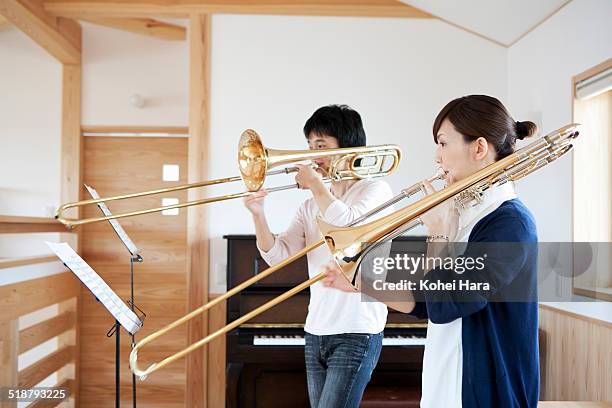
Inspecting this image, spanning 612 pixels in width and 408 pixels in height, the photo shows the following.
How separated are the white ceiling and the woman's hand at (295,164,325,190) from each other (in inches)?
70.7

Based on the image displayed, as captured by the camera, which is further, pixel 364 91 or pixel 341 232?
pixel 364 91

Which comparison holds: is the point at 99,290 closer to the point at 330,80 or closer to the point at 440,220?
the point at 440,220

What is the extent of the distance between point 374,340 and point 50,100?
3665 millimetres

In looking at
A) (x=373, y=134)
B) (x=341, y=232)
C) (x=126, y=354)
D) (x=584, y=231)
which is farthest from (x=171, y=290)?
(x=341, y=232)

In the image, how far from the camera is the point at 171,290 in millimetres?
4527

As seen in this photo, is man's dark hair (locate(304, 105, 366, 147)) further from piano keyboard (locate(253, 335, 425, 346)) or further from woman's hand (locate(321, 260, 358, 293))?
piano keyboard (locate(253, 335, 425, 346))

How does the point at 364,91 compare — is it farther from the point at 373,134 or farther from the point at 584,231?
the point at 584,231

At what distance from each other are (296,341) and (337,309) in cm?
122

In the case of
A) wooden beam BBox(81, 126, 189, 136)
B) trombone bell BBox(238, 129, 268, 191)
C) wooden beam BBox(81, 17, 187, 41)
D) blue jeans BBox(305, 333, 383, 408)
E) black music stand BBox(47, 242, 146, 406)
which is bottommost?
blue jeans BBox(305, 333, 383, 408)

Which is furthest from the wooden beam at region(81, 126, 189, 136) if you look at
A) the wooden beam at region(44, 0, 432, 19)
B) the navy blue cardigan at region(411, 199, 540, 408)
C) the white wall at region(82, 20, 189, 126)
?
the navy blue cardigan at region(411, 199, 540, 408)

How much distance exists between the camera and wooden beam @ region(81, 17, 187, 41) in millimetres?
4387

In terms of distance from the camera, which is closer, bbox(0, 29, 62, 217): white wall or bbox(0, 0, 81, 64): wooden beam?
bbox(0, 0, 81, 64): wooden beam

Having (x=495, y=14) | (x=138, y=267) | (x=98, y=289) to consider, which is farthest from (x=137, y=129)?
(x=98, y=289)

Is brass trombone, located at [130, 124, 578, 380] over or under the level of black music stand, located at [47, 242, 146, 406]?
over
